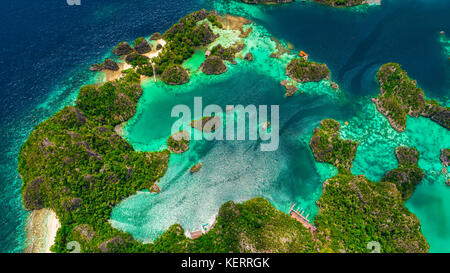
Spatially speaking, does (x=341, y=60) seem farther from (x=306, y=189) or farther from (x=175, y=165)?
(x=175, y=165)

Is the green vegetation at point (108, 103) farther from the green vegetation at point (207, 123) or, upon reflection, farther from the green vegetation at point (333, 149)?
the green vegetation at point (333, 149)

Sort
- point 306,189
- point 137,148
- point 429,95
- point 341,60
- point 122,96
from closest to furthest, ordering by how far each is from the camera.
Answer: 1. point 306,189
2. point 137,148
3. point 122,96
4. point 429,95
5. point 341,60

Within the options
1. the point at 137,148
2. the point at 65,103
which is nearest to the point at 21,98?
the point at 65,103

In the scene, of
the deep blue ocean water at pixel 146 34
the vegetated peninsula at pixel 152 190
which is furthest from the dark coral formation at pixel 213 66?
the deep blue ocean water at pixel 146 34

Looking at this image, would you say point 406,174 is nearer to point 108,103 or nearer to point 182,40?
point 108,103

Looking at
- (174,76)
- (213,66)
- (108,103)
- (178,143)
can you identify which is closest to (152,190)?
(178,143)

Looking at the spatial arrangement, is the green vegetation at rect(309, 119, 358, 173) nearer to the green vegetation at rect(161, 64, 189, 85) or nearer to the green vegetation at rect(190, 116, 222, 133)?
the green vegetation at rect(190, 116, 222, 133)
